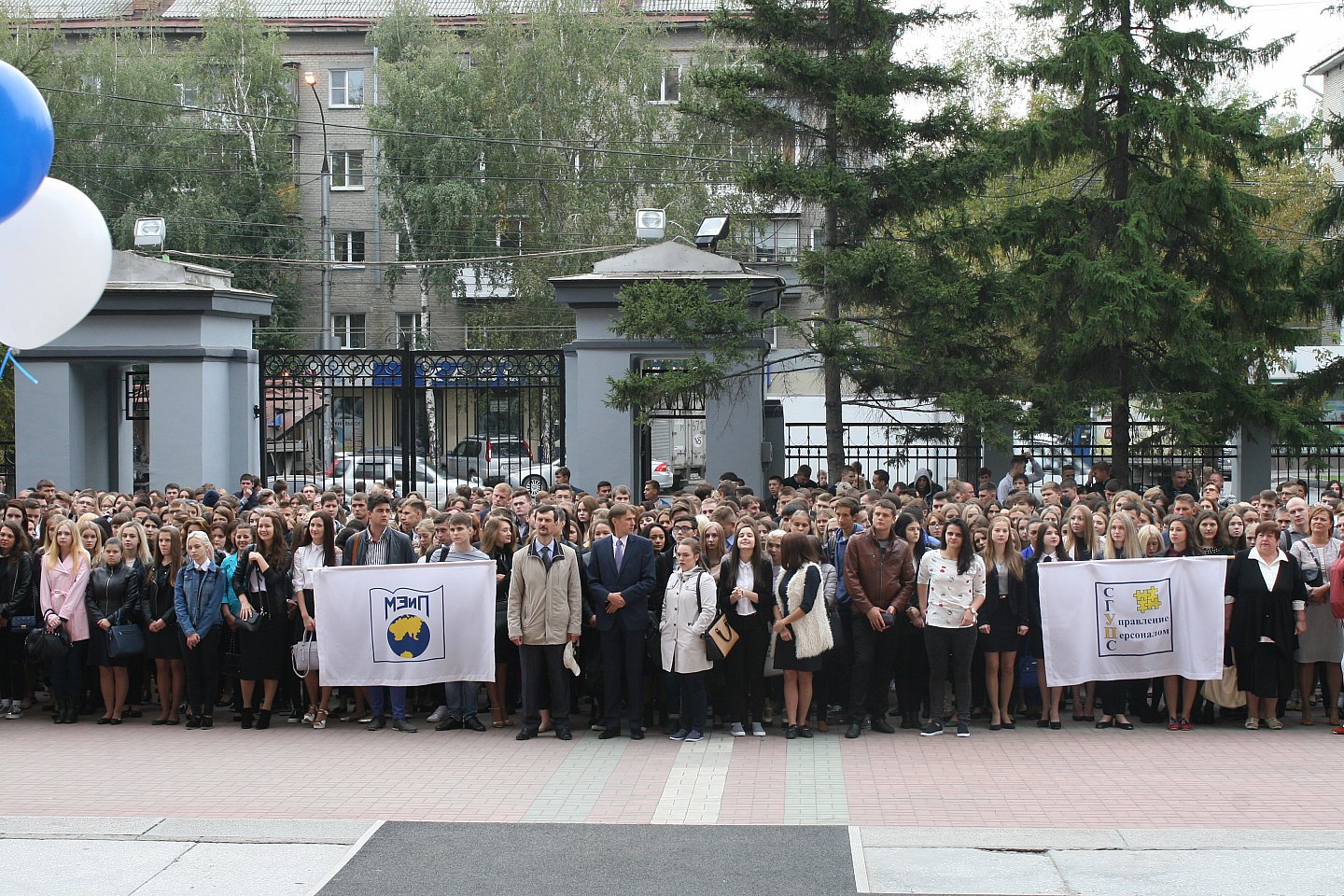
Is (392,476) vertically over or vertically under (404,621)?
over

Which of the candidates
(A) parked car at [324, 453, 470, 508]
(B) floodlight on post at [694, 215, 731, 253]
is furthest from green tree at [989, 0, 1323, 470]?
(A) parked car at [324, 453, 470, 508]

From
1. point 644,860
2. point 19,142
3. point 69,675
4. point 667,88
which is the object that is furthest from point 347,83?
point 644,860

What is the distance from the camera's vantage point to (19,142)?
240 inches

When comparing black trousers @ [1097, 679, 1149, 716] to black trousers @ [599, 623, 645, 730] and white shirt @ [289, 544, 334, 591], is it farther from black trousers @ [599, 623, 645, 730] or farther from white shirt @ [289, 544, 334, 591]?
white shirt @ [289, 544, 334, 591]

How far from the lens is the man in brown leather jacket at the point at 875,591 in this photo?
35.5 feet

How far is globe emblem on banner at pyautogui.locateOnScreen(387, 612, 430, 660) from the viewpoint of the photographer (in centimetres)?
1123

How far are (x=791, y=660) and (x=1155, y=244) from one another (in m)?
12.0

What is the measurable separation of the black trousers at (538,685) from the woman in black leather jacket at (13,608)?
425 cm

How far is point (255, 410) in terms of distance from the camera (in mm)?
20203

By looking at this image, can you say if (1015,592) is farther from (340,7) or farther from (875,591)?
(340,7)

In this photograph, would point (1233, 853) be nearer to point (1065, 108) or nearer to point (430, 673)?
point (430, 673)

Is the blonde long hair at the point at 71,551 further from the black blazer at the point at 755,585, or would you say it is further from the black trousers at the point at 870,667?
the black trousers at the point at 870,667

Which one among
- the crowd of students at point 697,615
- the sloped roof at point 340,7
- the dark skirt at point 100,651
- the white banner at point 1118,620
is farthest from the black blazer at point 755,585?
the sloped roof at point 340,7

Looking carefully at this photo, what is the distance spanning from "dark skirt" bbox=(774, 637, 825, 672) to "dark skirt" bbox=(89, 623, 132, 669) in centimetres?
534
